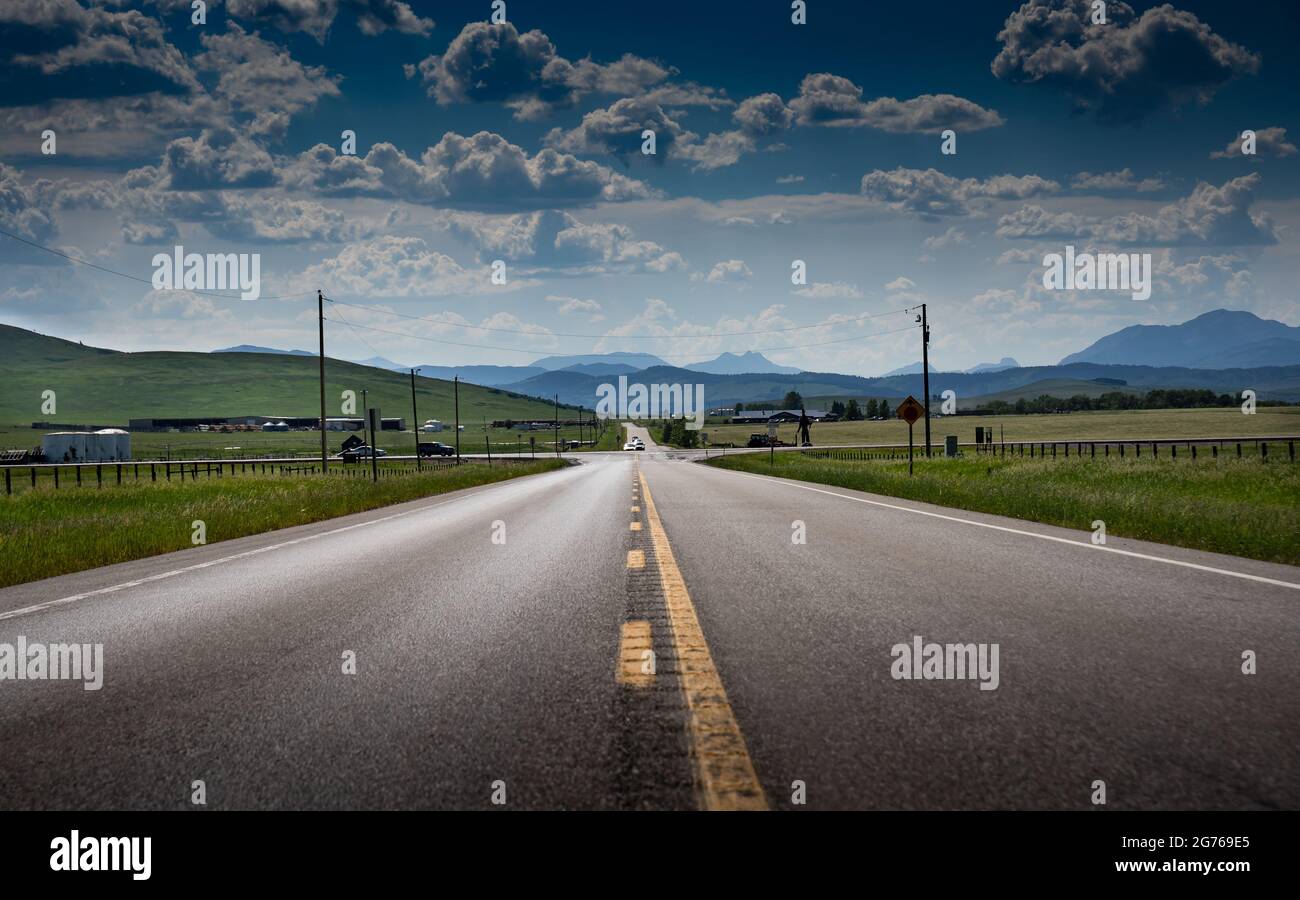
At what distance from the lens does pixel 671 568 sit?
30.9ft

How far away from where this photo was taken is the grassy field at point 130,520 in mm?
12195

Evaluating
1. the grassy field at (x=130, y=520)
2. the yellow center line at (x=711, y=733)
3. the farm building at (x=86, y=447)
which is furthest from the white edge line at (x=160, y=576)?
the farm building at (x=86, y=447)

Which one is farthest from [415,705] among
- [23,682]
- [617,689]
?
[23,682]

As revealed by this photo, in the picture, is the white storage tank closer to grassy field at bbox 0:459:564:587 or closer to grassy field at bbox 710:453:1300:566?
grassy field at bbox 0:459:564:587

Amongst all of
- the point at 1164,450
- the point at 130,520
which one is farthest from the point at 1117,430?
the point at 130,520

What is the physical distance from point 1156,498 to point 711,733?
652 inches

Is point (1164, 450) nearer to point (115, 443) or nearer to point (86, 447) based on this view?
point (86, 447)

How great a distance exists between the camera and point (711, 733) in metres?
3.80

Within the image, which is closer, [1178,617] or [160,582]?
[1178,617]

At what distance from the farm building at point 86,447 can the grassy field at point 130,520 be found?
56202 mm

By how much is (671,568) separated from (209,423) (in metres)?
194

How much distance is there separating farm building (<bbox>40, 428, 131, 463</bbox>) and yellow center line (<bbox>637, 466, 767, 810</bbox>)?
286 ft
